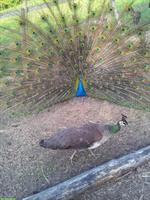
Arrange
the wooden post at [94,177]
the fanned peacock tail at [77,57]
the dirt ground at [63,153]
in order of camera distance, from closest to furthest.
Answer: the wooden post at [94,177], the dirt ground at [63,153], the fanned peacock tail at [77,57]

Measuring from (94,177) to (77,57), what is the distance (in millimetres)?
1953

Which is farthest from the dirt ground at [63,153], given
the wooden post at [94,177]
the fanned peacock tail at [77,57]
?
the fanned peacock tail at [77,57]

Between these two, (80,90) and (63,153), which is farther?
(80,90)

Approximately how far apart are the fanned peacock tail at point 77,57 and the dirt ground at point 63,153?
250 mm

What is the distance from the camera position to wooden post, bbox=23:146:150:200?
2.89 meters

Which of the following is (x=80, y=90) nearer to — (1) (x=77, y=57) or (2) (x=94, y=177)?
(1) (x=77, y=57)

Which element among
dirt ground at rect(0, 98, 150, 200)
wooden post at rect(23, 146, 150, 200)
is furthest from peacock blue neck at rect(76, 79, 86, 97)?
wooden post at rect(23, 146, 150, 200)

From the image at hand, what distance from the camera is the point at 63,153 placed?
3686mm

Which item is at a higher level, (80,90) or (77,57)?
(77,57)

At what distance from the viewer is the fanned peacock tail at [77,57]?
14.4ft

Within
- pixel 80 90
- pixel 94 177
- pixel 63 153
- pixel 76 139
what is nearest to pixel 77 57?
pixel 80 90

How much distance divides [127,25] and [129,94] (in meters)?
0.92

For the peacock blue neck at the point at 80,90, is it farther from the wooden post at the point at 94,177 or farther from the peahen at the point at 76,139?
the wooden post at the point at 94,177

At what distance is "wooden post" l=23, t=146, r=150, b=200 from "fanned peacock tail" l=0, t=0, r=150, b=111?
1.26 metres
